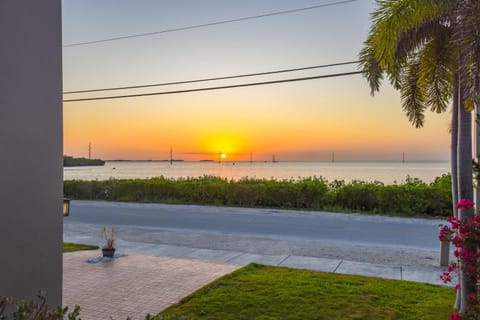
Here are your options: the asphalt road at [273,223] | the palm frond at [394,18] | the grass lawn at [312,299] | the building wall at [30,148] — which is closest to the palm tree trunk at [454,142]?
the palm frond at [394,18]

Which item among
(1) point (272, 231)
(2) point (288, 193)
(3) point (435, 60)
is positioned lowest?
(1) point (272, 231)

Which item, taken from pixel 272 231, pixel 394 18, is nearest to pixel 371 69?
pixel 394 18

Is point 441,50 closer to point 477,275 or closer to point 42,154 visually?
point 477,275

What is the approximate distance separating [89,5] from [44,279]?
9.73m

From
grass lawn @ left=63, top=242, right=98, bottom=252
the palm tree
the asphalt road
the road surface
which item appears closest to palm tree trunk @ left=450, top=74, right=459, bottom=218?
the palm tree

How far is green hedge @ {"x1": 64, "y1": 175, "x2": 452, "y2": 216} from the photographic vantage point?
13633 mm

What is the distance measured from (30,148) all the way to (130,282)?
3.21 metres

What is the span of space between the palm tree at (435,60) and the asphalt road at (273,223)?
15.9 ft

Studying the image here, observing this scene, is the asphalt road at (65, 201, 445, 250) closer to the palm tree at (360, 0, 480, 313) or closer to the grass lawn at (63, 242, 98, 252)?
the grass lawn at (63, 242, 98, 252)

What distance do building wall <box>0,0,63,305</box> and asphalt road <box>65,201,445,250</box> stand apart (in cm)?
691

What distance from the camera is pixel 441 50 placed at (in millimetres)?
4809

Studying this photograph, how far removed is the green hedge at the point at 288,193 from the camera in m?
13.6

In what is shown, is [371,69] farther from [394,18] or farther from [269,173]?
[269,173]

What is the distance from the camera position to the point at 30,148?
3570 millimetres
